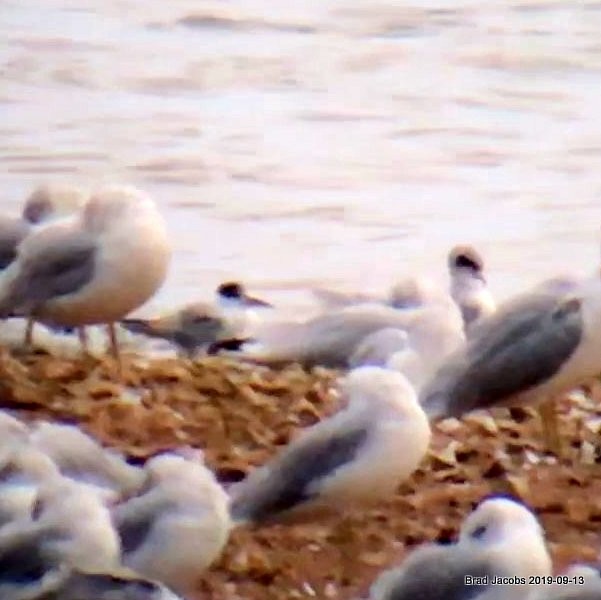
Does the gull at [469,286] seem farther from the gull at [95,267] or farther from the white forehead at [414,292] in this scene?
the gull at [95,267]

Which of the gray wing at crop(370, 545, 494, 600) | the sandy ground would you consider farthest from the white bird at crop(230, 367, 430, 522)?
the gray wing at crop(370, 545, 494, 600)

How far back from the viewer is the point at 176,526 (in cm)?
622

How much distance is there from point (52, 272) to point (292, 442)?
Answer: 2.02 metres

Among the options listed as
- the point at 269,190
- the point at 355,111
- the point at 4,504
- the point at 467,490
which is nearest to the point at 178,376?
the point at 467,490

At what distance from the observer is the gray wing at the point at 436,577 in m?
5.89

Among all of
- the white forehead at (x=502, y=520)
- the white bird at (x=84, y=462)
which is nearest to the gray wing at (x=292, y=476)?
the white bird at (x=84, y=462)

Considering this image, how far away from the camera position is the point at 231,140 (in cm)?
1416

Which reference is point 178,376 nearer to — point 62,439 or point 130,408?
point 130,408

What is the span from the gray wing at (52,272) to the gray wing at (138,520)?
2.54 meters

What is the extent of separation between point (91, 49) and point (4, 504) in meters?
11.0

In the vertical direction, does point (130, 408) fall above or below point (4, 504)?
below

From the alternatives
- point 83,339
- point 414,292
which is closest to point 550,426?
point 414,292

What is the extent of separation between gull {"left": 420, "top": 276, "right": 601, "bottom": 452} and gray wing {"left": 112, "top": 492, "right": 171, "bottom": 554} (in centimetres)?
182

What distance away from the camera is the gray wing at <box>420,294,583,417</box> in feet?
26.0
